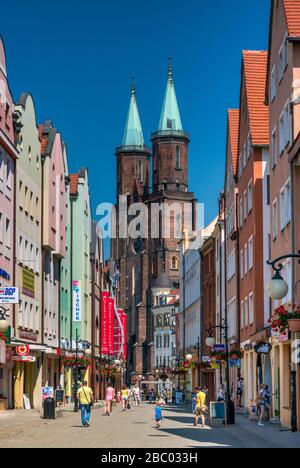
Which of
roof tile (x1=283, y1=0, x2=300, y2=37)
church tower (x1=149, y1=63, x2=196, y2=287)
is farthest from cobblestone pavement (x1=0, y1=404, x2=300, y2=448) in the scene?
church tower (x1=149, y1=63, x2=196, y2=287)

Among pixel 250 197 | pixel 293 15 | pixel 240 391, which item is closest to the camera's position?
pixel 293 15

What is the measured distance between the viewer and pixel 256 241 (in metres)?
49.2

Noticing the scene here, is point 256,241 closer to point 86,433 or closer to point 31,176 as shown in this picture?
point 31,176

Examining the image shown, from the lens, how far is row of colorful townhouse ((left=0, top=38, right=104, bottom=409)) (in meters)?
51.3

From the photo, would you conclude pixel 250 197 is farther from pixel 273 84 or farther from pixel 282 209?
pixel 282 209

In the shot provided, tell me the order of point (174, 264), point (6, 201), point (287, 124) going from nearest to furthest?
point (287, 124) → point (6, 201) → point (174, 264)

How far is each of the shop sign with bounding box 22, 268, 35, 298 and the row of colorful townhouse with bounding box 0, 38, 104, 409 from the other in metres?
0.05

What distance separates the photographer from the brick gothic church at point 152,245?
181 m

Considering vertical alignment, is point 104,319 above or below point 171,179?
below

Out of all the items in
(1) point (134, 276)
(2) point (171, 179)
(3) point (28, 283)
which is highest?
(2) point (171, 179)

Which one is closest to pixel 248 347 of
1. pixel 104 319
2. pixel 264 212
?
pixel 264 212

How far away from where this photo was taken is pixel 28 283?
57094 mm

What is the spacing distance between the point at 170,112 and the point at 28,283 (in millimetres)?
134772
